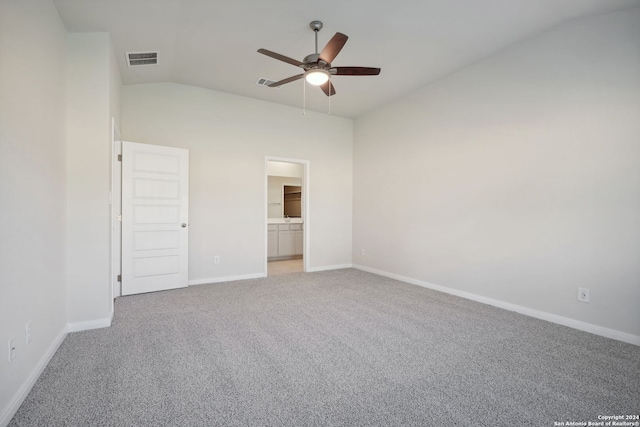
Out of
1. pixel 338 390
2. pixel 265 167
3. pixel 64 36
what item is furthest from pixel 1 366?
pixel 265 167

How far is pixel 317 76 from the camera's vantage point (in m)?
2.96

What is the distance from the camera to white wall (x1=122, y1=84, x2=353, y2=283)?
443cm

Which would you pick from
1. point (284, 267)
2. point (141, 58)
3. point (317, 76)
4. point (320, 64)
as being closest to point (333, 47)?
point (320, 64)

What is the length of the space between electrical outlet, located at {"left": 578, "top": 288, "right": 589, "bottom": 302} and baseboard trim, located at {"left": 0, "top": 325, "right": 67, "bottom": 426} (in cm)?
438

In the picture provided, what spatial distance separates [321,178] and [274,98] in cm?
167

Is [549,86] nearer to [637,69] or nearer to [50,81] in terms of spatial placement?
[637,69]

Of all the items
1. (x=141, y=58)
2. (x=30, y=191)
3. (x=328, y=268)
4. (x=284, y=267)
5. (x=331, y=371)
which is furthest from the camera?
(x=284, y=267)

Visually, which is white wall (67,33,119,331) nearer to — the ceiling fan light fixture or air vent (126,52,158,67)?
air vent (126,52,158,67)

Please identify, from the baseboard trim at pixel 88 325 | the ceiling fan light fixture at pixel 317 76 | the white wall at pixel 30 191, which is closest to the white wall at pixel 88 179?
the baseboard trim at pixel 88 325

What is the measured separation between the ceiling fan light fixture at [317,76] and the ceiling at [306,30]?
513mm

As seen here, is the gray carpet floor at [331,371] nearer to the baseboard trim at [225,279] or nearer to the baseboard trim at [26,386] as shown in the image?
the baseboard trim at [26,386]

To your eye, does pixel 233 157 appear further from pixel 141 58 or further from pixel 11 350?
pixel 11 350
